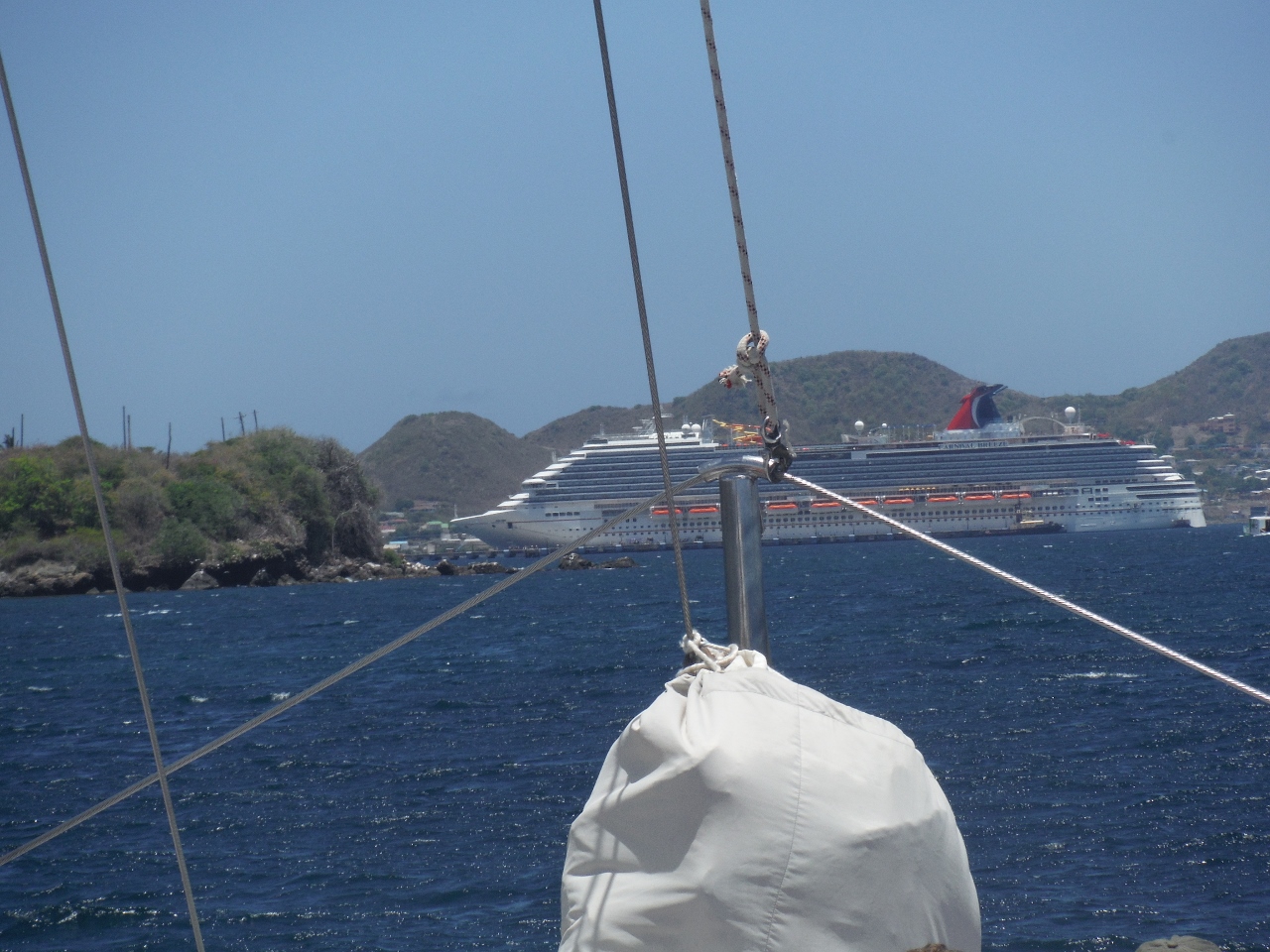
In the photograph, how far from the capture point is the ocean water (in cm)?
719

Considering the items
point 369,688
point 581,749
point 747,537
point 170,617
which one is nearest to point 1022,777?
point 581,749

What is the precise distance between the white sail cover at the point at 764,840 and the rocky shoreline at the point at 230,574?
169 ft

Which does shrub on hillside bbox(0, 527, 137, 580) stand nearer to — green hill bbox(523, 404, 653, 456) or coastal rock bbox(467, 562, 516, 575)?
coastal rock bbox(467, 562, 516, 575)

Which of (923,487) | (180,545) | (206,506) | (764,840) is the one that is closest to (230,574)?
(180,545)

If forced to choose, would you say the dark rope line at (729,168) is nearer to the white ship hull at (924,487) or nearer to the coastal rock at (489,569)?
the coastal rock at (489,569)

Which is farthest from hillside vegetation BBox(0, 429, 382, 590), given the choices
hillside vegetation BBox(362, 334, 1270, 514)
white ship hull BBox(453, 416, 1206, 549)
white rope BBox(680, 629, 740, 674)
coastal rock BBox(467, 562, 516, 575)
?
hillside vegetation BBox(362, 334, 1270, 514)

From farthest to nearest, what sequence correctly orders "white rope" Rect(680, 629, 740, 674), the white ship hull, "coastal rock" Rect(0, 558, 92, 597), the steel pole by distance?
the white ship hull → "coastal rock" Rect(0, 558, 92, 597) → the steel pole → "white rope" Rect(680, 629, 740, 674)

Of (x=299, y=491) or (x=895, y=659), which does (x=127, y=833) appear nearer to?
(x=895, y=659)

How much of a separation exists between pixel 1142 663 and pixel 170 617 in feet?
94.1

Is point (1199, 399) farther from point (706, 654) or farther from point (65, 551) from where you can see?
point (706, 654)

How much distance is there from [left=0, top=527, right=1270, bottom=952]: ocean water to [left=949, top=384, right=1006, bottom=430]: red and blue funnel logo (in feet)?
153

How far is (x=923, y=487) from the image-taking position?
65.3 metres

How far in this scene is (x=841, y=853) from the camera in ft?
4.46

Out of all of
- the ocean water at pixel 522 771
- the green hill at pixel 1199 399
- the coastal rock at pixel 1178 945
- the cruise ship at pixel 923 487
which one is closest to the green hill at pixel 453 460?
the green hill at pixel 1199 399
